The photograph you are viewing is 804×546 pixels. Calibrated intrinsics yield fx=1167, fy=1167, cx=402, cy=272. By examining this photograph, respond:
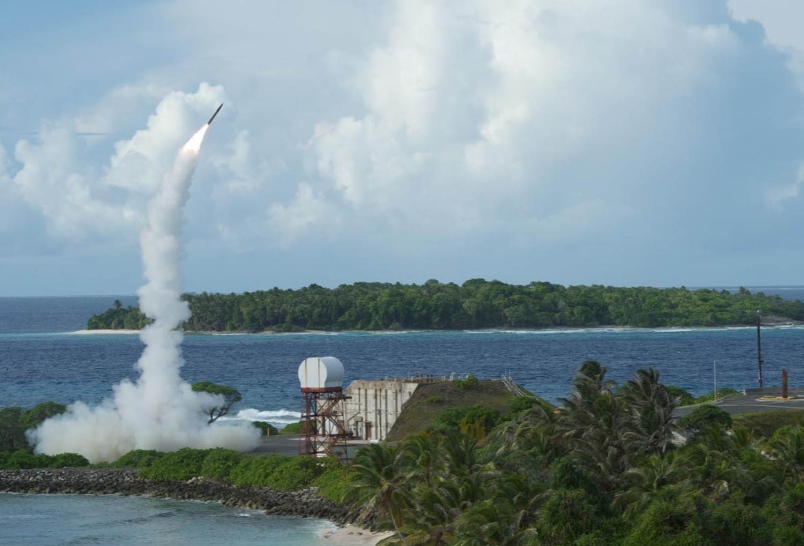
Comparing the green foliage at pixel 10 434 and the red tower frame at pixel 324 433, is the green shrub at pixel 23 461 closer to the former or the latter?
the green foliage at pixel 10 434

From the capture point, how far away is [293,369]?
18700cm

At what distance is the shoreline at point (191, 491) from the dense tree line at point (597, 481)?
419 inches

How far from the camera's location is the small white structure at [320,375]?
7531 centimetres

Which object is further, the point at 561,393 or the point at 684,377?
the point at 684,377

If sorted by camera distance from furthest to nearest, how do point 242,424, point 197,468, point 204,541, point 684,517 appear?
1. point 242,424
2. point 197,468
3. point 204,541
4. point 684,517

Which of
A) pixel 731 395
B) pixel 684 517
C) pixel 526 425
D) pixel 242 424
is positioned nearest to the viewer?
pixel 684 517

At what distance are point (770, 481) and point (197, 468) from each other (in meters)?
40.9

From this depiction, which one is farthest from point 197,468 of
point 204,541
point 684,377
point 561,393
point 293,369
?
point 293,369

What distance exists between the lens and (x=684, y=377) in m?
160

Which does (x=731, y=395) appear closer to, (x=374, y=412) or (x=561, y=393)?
(x=374, y=412)

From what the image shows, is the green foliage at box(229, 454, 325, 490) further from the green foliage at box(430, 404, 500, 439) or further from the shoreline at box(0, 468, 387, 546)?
the green foliage at box(430, 404, 500, 439)

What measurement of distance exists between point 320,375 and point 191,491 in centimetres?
1085

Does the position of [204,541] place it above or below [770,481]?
below

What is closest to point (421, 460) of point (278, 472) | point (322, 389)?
point (278, 472)
